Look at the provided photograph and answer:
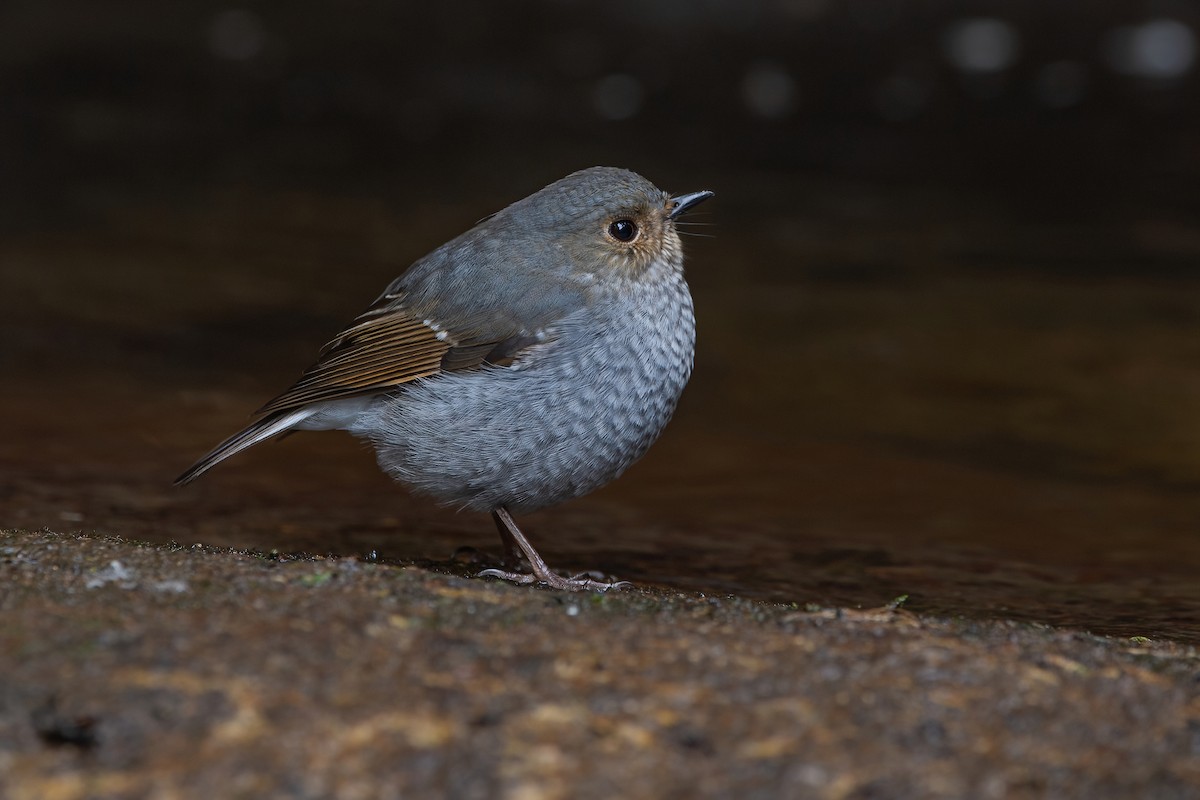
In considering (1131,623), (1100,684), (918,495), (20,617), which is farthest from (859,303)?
(20,617)

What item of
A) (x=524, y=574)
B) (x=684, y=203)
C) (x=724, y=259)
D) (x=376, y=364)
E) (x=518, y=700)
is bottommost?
(x=524, y=574)

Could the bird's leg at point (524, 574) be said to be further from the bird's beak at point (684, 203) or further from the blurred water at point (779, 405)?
the bird's beak at point (684, 203)

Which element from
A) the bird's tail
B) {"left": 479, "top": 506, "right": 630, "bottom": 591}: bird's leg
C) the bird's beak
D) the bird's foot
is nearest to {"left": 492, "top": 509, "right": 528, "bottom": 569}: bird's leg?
{"left": 479, "top": 506, "right": 630, "bottom": 591}: bird's leg

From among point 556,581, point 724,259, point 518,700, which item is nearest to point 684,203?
point 556,581

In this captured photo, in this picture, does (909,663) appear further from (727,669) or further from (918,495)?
(918,495)

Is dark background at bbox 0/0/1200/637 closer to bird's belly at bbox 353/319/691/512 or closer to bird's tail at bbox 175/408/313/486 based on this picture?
bird's tail at bbox 175/408/313/486

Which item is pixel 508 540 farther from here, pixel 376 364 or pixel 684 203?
pixel 684 203
